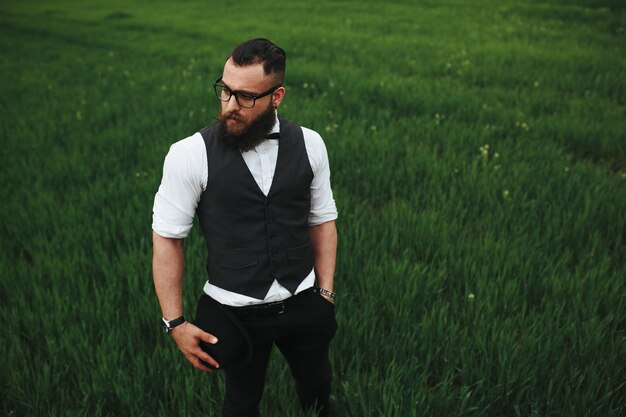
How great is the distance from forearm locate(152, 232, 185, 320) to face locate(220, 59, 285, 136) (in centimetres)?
41

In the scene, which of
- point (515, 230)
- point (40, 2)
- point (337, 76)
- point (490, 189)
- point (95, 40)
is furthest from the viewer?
point (40, 2)

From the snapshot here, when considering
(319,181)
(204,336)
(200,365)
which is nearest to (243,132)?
(319,181)

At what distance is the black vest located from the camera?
4.47 feet

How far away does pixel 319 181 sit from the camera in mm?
1584

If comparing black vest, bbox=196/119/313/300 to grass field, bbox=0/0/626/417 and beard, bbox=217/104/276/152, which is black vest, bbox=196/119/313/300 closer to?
beard, bbox=217/104/276/152

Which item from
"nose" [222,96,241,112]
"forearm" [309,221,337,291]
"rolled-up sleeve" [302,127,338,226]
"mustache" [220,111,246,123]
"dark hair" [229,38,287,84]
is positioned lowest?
"forearm" [309,221,337,291]

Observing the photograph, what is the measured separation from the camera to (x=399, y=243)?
3.07 m

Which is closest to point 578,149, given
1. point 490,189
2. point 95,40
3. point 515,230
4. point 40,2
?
point 490,189

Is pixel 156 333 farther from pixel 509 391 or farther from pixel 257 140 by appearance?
pixel 509 391

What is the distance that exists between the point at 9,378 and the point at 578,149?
16.1 ft

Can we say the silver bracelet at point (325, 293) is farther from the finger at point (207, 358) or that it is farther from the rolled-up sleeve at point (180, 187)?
the rolled-up sleeve at point (180, 187)

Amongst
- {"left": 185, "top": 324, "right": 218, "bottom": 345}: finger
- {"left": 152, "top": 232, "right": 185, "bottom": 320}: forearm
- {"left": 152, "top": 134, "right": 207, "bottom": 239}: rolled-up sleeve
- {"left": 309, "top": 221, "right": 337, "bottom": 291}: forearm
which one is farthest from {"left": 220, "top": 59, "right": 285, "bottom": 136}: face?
{"left": 185, "top": 324, "right": 218, "bottom": 345}: finger

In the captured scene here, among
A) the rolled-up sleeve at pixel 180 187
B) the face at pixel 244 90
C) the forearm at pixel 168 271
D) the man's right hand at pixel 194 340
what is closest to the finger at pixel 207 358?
the man's right hand at pixel 194 340

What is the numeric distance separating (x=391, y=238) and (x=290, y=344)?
5.27ft
